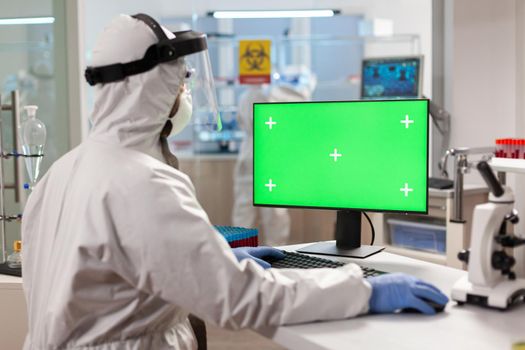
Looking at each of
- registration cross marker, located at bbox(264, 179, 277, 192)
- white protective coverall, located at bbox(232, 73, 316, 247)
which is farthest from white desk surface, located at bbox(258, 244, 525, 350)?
white protective coverall, located at bbox(232, 73, 316, 247)

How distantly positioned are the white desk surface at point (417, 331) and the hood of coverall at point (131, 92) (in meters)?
0.49

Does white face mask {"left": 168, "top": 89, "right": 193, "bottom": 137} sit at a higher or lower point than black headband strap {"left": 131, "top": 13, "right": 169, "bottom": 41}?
lower

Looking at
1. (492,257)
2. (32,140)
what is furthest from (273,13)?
(492,257)

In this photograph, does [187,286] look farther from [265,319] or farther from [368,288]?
[368,288]

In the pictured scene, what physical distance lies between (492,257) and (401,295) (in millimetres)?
212

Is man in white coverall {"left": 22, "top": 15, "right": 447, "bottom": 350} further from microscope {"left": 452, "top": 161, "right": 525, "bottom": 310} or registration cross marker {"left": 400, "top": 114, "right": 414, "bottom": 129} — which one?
registration cross marker {"left": 400, "top": 114, "right": 414, "bottom": 129}

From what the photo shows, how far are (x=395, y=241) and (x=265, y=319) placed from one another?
7.70ft

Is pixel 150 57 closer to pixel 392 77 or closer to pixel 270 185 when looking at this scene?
pixel 270 185

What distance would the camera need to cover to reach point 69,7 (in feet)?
10.5

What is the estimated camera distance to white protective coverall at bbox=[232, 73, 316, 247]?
548 centimetres

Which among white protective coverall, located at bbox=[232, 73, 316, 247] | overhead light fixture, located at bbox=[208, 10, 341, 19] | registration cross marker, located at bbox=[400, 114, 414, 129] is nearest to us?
registration cross marker, located at bbox=[400, 114, 414, 129]

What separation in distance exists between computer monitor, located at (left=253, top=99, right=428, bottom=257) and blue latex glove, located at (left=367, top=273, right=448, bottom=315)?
0.49 meters

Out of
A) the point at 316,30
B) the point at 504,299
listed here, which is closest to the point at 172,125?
the point at 504,299

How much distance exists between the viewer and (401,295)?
1327 mm
